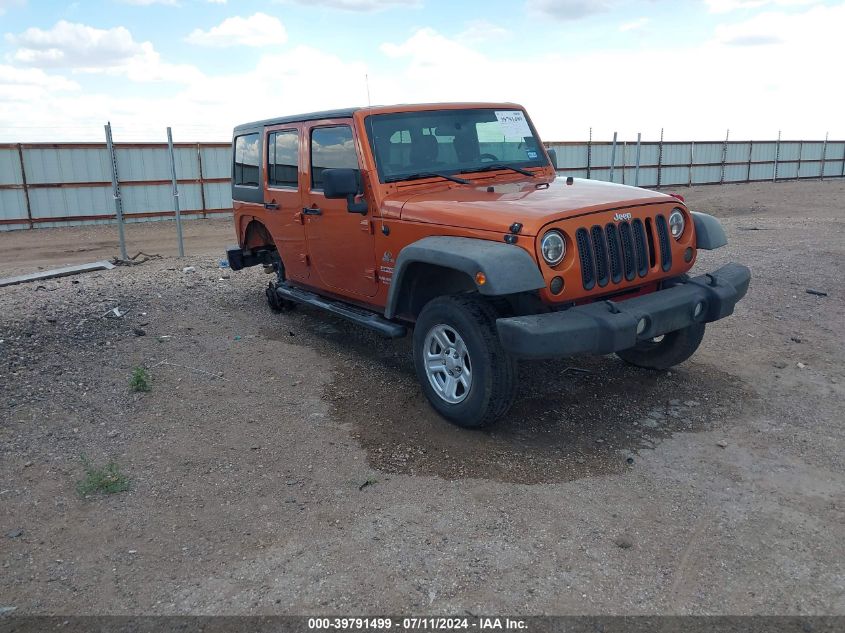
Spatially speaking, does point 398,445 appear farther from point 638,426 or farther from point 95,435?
point 95,435

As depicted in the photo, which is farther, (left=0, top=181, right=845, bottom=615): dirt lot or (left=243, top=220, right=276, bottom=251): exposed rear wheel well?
(left=243, top=220, right=276, bottom=251): exposed rear wheel well

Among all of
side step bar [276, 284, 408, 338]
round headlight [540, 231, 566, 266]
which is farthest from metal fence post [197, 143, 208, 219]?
round headlight [540, 231, 566, 266]

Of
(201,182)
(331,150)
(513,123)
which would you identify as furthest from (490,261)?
(201,182)

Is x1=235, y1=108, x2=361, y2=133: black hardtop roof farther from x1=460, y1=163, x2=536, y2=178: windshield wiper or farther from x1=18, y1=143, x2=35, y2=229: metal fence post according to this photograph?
x1=18, y1=143, x2=35, y2=229: metal fence post

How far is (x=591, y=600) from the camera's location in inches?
110

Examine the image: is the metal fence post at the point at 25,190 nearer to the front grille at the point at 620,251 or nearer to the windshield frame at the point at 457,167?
the windshield frame at the point at 457,167

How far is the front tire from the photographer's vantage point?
4062 millimetres

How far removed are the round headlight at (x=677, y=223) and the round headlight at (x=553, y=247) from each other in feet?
3.33

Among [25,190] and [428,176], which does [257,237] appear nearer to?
[428,176]

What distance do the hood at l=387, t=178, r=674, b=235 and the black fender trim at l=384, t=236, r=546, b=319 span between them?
143 millimetres

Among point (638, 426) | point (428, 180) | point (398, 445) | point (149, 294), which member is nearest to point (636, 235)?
point (638, 426)

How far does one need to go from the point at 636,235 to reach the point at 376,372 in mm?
2322

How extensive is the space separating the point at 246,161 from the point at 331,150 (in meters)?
1.96

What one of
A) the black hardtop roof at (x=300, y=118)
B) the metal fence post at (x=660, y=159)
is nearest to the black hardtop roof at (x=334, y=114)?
the black hardtop roof at (x=300, y=118)
